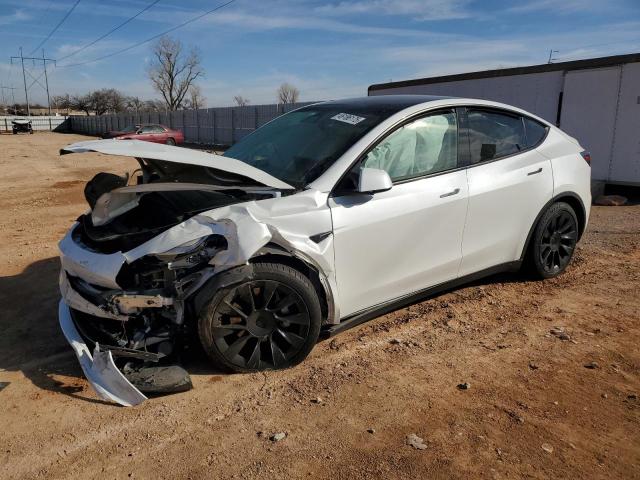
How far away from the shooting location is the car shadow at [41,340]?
3.24 m

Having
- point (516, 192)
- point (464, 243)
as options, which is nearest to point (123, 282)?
point (464, 243)

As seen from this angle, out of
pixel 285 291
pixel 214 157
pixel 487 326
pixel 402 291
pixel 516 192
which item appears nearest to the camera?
pixel 285 291

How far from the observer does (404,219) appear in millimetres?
3543

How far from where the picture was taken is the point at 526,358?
3.45m

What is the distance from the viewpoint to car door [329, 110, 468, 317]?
11.0ft

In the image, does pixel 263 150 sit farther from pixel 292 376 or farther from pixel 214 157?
pixel 292 376

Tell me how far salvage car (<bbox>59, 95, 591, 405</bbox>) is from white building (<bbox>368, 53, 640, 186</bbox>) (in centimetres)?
645

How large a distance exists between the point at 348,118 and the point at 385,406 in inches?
82.4

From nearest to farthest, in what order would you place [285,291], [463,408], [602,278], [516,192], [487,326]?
[463,408], [285,291], [487,326], [516,192], [602,278]

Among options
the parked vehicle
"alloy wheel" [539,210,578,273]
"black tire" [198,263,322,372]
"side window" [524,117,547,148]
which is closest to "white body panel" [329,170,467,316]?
"black tire" [198,263,322,372]

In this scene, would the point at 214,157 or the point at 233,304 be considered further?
the point at 214,157

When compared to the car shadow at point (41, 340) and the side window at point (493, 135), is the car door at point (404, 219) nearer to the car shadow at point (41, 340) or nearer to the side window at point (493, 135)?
the side window at point (493, 135)

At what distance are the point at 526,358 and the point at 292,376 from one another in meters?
1.57

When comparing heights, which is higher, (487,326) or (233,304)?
(233,304)
